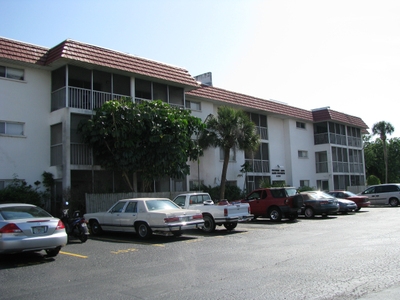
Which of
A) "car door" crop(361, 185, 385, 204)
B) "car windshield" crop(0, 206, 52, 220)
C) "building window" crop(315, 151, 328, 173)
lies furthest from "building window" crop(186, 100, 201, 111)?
"car windshield" crop(0, 206, 52, 220)

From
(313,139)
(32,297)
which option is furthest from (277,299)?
(313,139)

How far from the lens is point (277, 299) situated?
20.0 ft

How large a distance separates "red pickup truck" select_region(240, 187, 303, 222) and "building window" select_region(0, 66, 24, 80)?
12.7 metres

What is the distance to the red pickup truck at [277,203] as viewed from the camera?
752 inches

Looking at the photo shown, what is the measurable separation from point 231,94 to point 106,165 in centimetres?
1241

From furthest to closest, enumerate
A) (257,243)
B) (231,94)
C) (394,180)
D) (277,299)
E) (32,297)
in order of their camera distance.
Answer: (394,180) < (231,94) < (257,243) < (32,297) < (277,299)

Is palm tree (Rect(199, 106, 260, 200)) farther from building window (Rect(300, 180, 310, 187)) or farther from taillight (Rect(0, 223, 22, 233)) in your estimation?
taillight (Rect(0, 223, 22, 233))

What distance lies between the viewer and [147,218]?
13336mm

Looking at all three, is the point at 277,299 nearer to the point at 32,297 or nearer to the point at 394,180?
the point at 32,297

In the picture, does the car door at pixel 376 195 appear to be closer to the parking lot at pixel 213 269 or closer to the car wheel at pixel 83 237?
the parking lot at pixel 213 269

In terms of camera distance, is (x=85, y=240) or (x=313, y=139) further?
(x=313, y=139)

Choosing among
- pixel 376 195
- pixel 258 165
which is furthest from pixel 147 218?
pixel 376 195

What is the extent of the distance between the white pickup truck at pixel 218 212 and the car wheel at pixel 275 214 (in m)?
3.68

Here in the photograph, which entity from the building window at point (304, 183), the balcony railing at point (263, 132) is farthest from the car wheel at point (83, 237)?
the building window at point (304, 183)
